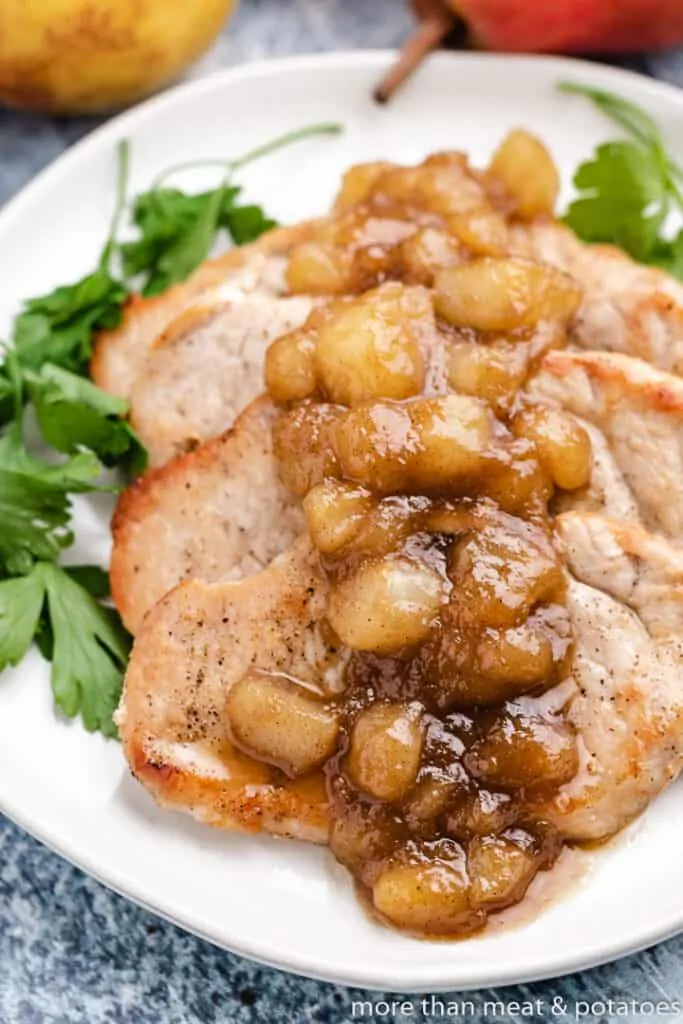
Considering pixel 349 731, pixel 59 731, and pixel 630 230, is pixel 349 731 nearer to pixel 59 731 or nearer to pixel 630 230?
pixel 59 731

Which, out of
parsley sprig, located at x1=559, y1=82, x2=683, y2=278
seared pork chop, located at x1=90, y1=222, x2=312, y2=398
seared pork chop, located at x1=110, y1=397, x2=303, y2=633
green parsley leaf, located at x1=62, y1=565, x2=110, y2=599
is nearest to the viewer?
seared pork chop, located at x1=110, y1=397, x2=303, y2=633

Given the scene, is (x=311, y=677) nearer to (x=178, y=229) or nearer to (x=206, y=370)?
(x=206, y=370)

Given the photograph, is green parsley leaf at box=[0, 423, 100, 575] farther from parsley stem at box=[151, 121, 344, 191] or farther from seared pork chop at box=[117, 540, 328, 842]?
parsley stem at box=[151, 121, 344, 191]

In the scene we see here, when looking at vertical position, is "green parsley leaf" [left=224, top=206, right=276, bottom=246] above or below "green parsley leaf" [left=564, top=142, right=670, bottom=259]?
below

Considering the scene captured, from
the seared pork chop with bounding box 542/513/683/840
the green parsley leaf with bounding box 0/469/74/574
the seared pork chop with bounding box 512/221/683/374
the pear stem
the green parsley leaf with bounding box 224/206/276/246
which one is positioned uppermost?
the seared pork chop with bounding box 512/221/683/374

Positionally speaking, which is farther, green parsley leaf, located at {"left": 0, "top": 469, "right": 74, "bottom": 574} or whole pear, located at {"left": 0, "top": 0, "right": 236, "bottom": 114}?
whole pear, located at {"left": 0, "top": 0, "right": 236, "bottom": 114}

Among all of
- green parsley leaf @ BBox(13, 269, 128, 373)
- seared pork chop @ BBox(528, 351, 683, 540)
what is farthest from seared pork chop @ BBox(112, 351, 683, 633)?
green parsley leaf @ BBox(13, 269, 128, 373)

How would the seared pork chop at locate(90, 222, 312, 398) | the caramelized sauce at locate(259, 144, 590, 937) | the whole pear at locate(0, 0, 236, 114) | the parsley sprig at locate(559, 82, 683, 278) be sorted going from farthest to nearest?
the whole pear at locate(0, 0, 236, 114)
the parsley sprig at locate(559, 82, 683, 278)
the seared pork chop at locate(90, 222, 312, 398)
the caramelized sauce at locate(259, 144, 590, 937)
